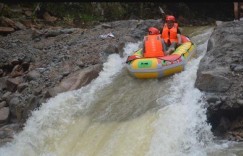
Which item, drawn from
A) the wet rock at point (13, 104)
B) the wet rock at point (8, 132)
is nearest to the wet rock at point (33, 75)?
the wet rock at point (13, 104)

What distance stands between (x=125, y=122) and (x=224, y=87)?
1.99m

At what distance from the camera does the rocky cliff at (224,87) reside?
24.0ft

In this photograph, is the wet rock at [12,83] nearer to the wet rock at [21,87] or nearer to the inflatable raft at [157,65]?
the wet rock at [21,87]

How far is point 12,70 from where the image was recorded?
1144cm

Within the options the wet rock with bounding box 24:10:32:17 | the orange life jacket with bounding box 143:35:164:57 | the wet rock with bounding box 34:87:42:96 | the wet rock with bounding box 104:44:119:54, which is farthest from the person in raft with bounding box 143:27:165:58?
the wet rock with bounding box 24:10:32:17

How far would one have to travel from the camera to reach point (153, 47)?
962 cm

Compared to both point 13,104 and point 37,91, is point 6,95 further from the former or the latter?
point 37,91

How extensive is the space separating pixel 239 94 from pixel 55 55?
230 inches

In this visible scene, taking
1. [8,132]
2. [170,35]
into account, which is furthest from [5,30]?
[170,35]

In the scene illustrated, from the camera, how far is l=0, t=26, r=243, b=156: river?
23.2ft

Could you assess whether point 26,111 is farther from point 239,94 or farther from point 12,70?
point 239,94

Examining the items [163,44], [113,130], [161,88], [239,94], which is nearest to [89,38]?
[163,44]

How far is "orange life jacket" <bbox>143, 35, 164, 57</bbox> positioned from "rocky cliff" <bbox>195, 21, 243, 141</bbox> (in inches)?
46.8

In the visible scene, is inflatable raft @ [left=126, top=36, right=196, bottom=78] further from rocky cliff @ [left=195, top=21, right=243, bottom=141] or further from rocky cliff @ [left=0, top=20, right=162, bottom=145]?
rocky cliff @ [left=0, top=20, right=162, bottom=145]
